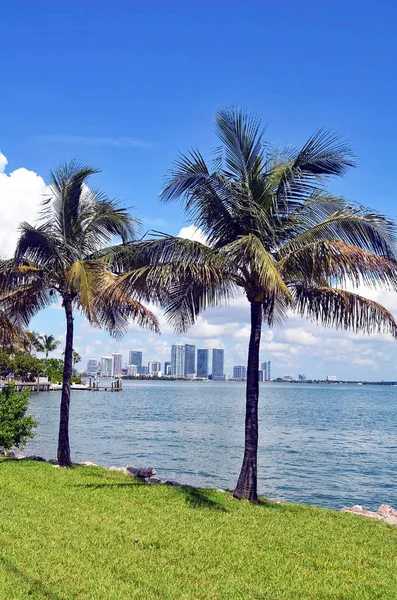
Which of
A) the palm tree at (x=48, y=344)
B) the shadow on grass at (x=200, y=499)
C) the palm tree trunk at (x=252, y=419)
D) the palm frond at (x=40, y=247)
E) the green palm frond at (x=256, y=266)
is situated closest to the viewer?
the green palm frond at (x=256, y=266)

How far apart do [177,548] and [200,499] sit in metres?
3.60

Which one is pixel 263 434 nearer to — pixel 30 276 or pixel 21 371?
pixel 30 276

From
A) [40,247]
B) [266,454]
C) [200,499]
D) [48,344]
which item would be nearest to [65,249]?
[40,247]

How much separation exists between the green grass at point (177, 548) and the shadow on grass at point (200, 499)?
0.04 meters

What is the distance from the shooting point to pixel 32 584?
565 centimetres

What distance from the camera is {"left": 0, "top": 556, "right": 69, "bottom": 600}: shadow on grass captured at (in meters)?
5.41

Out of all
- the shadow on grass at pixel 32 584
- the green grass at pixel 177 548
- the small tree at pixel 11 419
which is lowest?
the green grass at pixel 177 548

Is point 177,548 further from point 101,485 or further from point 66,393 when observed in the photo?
point 66,393

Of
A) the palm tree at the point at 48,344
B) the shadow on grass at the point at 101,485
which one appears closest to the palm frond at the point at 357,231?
the shadow on grass at the point at 101,485

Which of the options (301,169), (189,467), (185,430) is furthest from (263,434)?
(301,169)

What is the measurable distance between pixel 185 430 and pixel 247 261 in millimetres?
29897

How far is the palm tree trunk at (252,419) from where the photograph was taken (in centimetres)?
1141

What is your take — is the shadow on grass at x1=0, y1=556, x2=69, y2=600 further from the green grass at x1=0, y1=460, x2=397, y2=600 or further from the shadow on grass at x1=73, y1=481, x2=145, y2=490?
the shadow on grass at x1=73, y1=481, x2=145, y2=490

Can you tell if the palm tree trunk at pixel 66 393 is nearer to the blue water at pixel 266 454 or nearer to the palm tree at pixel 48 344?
the blue water at pixel 266 454
